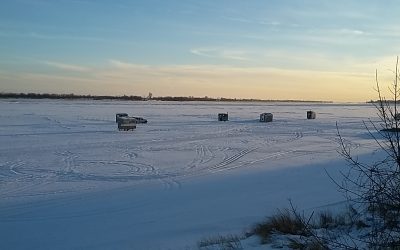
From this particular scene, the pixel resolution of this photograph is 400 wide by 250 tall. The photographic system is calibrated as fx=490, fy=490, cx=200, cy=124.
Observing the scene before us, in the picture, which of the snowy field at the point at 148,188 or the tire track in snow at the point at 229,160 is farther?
the tire track in snow at the point at 229,160

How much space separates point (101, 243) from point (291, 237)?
3233 millimetres

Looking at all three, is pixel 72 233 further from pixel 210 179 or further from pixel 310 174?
pixel 310 174

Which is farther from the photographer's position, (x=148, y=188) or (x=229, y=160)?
(x=229, y=160)

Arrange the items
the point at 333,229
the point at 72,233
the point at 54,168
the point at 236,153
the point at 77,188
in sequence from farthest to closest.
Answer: the point at 236,153 < the point at 54,168 < the point at 77,188 < the point at 72,233 < the point at 333,229

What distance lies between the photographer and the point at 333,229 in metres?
7.41

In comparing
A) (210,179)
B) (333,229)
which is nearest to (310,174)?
(210,179)

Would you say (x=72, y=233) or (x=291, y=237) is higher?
(x=291, y=237)

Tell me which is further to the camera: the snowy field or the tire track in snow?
the tire track in snow

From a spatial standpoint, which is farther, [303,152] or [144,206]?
[303,152]

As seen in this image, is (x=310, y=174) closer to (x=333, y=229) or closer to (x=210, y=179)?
(x=210, y=179)

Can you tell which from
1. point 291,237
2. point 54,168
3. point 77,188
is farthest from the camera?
point 54,168

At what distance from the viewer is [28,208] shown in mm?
10625

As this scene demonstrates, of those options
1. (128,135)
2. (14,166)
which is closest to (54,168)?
(14,166)

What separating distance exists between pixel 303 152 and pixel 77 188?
1142 cm
